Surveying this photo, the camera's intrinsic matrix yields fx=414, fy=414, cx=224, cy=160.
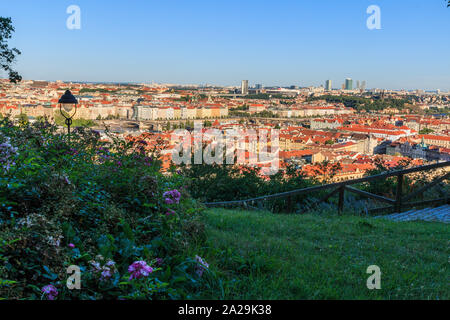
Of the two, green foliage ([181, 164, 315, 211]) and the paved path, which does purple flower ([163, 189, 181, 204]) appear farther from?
green foliage ([181, 164, 315, 211])

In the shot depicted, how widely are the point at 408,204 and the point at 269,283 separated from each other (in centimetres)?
350

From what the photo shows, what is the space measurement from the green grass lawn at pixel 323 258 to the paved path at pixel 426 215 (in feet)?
1.92

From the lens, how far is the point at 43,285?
1.80 metres

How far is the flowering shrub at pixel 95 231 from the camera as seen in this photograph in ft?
5.91

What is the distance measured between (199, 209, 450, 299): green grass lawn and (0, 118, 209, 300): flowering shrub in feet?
0.82

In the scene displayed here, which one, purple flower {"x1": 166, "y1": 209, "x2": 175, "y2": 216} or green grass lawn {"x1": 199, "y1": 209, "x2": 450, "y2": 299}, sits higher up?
purple flower {"x1": 166, "y1": 209, "x2": 175, "y2": 216}

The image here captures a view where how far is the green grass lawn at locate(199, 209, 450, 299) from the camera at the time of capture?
214cm

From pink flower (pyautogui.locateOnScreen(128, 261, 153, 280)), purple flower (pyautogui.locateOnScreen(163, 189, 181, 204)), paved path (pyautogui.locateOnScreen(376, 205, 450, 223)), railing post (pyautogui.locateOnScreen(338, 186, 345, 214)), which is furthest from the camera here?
railing post (pyautogui.locateOnScreen(338, 186, 345, 214))

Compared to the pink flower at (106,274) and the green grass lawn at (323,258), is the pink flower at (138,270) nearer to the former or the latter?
the pink flower at (106,274)

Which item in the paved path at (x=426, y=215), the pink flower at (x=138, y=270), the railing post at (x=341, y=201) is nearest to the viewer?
the pink flower at (x=138, y=270)

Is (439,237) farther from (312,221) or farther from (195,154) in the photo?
(195,154)

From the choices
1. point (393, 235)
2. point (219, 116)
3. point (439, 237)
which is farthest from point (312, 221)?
point (219, 116)

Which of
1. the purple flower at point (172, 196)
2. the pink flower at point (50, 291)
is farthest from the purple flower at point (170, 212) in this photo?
the pink flower at point (50, 291)

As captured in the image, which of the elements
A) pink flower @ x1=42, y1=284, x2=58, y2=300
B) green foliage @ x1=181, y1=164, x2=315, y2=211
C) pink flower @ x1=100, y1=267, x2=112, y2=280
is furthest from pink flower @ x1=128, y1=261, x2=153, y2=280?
green foliage @ x1=181, y1=164, x2=315, y2=211
